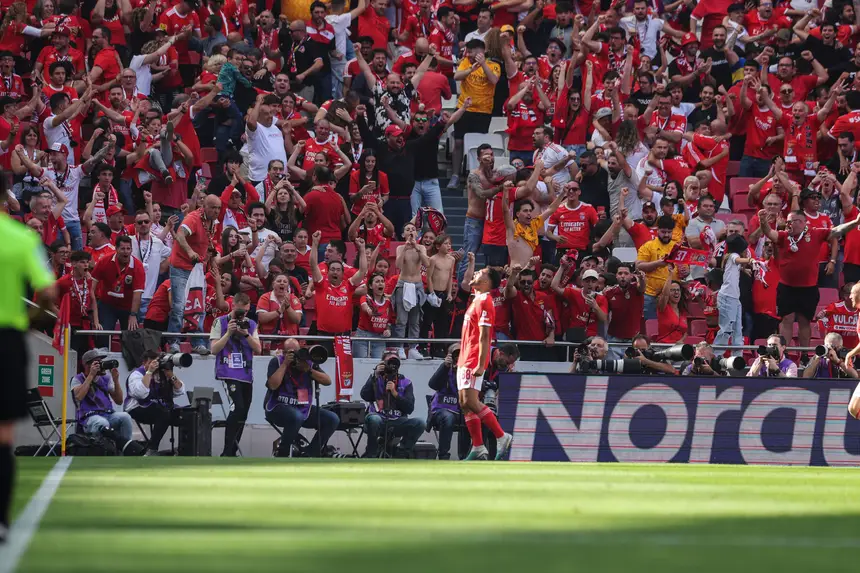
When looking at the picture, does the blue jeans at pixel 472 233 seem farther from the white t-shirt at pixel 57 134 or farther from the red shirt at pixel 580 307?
the white t-shirt at pixel 57 134

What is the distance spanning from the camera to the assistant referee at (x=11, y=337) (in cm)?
713

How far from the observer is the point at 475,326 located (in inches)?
627

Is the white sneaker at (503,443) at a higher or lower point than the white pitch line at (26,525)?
lower

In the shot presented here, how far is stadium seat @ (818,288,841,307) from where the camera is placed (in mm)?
22016

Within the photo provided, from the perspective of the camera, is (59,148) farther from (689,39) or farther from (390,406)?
(689,39)

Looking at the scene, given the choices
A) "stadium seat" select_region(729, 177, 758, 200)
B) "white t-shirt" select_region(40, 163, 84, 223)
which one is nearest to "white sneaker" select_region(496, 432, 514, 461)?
"white t-shirt" select_region(40, 163, 84, 223)

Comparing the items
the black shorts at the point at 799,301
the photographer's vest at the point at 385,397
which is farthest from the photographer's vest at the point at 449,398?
the black shorts at the point at 799,301

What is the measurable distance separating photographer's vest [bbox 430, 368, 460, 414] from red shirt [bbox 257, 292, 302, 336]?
2211 mm

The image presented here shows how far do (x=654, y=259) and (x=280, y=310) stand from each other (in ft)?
17.9

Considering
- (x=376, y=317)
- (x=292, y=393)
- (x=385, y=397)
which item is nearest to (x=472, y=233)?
(x=376, y=317)

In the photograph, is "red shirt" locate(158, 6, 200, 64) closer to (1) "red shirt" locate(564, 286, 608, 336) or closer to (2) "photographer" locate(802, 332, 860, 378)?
(1) "red shirt" locate(564, 286, 608, 336)

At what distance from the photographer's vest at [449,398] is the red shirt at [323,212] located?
3.27m

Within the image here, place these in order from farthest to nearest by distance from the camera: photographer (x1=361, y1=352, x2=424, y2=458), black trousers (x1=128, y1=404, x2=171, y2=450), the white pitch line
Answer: photographer (x1=361, y1=352, x2=424, y2=458) < black trousers (x1=128, y1=404, x2=171, y2=450) < the white pitch line

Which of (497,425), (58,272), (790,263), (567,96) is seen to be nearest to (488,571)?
(497,425)
